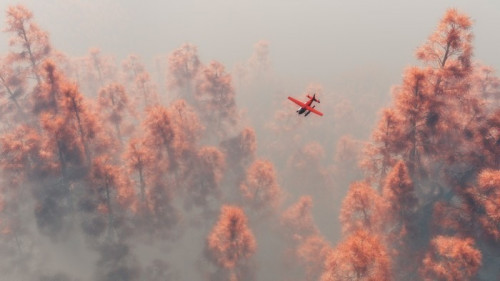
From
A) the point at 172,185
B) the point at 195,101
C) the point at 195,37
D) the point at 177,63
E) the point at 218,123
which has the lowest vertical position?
the point at 172,185

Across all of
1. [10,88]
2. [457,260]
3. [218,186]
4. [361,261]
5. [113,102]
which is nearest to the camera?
[361,261]

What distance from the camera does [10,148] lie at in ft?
115

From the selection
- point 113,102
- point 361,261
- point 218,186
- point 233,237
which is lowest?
point 361,261

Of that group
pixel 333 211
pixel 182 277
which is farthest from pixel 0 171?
pixel 333 211

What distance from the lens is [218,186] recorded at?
45.7 m

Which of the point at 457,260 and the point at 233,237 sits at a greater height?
the point at 233,237

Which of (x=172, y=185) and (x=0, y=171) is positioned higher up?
(x=0, y=171)

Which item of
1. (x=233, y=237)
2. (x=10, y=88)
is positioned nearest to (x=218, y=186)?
(x=233, y=237)

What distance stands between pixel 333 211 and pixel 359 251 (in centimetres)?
3996

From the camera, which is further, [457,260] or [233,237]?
[233,237]

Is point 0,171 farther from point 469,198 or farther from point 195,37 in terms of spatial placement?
point 195,37

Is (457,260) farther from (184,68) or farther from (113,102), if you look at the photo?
(184,68)

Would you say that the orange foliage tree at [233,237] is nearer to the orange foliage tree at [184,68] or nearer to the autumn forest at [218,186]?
the autumn forest at [218,186]

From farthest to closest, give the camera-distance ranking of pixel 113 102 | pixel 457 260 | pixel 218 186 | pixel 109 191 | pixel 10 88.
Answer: pixel 218 186, pixel 113 102, pixel 10 88, pixel 109 191, pixel 457 260
